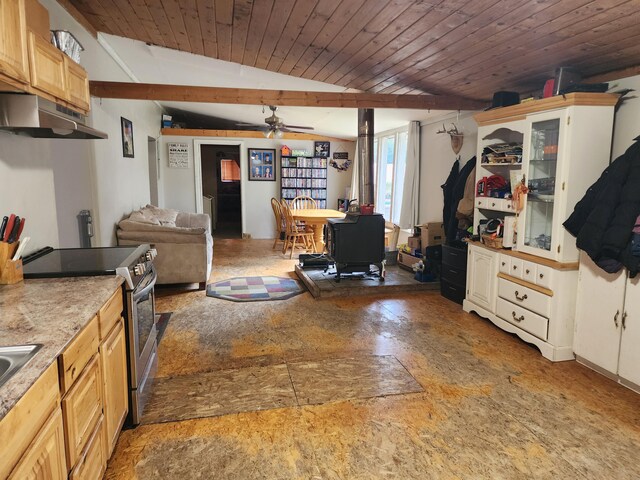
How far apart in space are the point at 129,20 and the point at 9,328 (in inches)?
130

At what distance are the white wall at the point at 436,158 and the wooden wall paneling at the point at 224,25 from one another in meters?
2.75

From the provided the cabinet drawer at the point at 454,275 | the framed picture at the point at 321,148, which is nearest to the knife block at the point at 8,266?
the cabinet drawer at the point at 454,275

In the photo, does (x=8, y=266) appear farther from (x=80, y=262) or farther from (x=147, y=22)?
(x=147, y=22)

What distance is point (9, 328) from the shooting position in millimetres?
1335

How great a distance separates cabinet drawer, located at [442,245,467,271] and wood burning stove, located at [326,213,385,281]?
2.35ft

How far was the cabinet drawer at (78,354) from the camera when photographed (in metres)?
1.28

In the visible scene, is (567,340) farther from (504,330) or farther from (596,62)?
(596,62)

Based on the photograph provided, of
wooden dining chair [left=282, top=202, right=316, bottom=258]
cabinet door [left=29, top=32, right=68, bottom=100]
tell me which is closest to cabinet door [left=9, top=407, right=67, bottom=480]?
cabinet door [left=29, top=32, right=68, bottom=100]

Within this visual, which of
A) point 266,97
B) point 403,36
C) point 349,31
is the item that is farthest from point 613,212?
point 266,97

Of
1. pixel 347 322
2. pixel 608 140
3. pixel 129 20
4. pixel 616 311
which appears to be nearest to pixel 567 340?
pixel 616 311

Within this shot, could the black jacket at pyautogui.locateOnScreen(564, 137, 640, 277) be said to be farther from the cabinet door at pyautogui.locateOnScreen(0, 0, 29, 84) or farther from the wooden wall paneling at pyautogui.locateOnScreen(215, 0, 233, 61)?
the cabinet door at pyautogui.locateOnScreen(0, 0, 29, 84)

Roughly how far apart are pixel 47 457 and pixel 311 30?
123 inches

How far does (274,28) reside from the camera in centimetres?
333

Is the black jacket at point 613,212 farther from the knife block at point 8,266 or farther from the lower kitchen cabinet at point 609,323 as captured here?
the knife block at point 8,266
